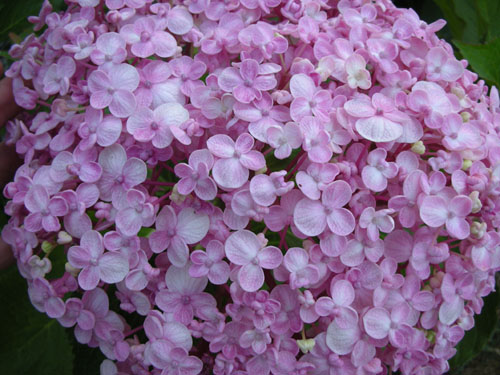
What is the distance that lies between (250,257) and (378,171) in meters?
0.19

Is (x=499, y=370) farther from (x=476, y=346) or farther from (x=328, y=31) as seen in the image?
(x=328, y=31)

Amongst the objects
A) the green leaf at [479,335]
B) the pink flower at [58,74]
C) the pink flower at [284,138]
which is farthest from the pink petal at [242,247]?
the green leaf at [479,335]

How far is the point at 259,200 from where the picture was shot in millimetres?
582

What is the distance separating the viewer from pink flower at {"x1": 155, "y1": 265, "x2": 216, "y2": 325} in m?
0.61

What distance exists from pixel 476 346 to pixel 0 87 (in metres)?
1.05

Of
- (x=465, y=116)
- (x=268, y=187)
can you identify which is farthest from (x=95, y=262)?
(x=465, y=116)

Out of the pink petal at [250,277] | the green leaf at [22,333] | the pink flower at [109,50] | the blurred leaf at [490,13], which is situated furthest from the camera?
the blurred leaf at [490,13]

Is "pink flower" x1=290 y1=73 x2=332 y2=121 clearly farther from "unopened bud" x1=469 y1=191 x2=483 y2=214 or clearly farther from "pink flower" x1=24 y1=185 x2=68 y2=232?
"pink flower" x1=24 y1=185 x2=68 y2=232

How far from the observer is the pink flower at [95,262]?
612 millimetres

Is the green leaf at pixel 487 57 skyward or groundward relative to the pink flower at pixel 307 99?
groundward

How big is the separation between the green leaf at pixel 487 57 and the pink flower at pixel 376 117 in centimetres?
50

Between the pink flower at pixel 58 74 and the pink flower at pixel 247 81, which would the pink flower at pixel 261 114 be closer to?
the pink flower at pixel 247 81

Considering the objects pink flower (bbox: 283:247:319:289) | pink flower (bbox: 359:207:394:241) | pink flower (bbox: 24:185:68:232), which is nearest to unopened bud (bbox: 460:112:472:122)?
pink flower (bbox: 359:207:394:241)

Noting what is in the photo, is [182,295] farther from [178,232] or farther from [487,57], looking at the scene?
[487,57]
